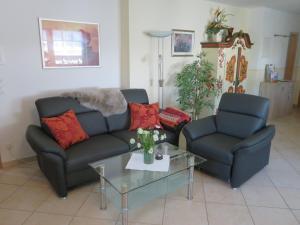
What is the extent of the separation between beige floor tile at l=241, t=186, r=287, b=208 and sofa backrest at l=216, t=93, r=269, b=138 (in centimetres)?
65

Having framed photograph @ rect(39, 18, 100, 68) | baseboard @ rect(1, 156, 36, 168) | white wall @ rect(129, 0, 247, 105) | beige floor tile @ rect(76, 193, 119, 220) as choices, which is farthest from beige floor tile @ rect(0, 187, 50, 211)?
white wall @ rect(129, 0, 247, 105)

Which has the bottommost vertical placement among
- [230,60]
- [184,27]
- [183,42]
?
[230,60]

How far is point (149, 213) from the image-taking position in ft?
7.29

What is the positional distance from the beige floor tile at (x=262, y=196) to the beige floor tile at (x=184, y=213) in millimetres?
515

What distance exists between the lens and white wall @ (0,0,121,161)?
2.80m

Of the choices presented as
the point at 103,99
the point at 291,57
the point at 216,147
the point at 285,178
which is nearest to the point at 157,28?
the point at 103,99

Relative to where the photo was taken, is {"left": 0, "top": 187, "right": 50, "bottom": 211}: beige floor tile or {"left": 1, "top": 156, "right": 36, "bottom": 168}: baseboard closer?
{"left": 0, "top": 187, "right": 50, "bottom": 211}: beige floor tile

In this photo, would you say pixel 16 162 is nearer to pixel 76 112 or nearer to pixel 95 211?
pixel 76 112

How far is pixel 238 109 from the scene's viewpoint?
3.14m

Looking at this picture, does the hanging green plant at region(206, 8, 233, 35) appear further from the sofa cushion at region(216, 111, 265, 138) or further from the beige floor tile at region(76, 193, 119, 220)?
the beige floor tile at region(76, 193, 119, 220)

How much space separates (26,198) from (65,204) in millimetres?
430

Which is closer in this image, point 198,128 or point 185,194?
point 185,194

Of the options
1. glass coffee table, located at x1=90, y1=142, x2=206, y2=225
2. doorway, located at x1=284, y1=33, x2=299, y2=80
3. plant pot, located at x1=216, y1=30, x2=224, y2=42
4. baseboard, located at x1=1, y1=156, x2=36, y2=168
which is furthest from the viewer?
doorway, located at x1=284, y1=33, x2=299, y2=80

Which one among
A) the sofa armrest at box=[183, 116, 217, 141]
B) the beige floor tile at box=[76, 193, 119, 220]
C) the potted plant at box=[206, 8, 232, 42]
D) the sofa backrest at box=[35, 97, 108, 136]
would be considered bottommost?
the beige floor tile at box=[76, 193, 119, 220]
